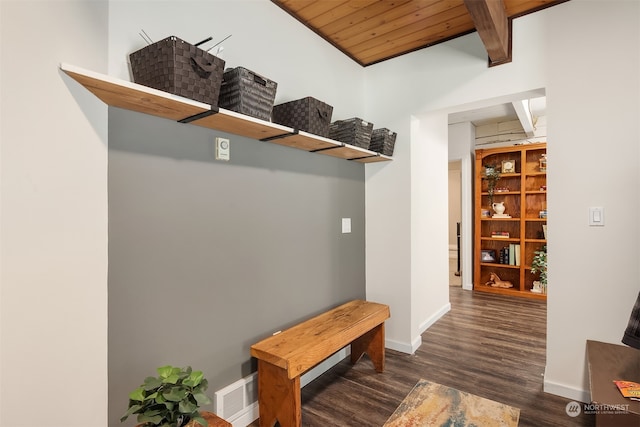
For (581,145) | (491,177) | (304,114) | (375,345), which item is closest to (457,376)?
(375,345)

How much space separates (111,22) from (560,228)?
2833 mm

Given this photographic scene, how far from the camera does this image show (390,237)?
3.00 meters

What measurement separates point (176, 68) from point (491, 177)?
17.1 feet

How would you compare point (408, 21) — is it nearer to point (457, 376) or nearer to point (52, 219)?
point (52, 219)

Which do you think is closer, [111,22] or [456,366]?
[111,22]

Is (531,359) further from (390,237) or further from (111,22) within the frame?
(111,22)

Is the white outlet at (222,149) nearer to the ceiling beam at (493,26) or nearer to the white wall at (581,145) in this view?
the ceiling beam at (493,26)

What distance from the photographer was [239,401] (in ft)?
6.23

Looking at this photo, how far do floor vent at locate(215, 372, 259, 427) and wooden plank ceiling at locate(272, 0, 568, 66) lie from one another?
2505mm

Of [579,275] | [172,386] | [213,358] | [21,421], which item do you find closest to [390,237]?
[579,275]

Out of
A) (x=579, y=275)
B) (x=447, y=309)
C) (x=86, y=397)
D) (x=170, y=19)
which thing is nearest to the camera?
(x=86, y=397)

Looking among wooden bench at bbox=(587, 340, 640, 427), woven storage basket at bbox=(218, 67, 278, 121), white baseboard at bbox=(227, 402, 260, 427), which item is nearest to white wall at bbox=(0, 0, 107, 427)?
woven storage basket at bbox=(218, 67, 278, 121)

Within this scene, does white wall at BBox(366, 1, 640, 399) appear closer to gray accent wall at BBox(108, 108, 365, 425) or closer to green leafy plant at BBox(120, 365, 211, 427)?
gray accent wall at BBox(108, 108, 365, 425)

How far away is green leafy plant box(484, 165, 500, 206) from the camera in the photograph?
520 centimetres
